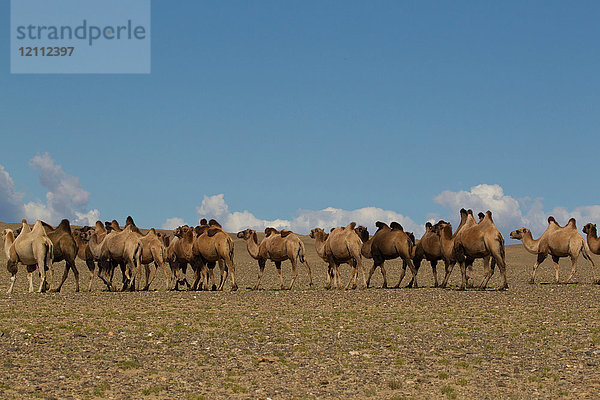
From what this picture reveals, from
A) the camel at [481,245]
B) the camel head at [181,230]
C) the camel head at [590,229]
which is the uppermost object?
the camel head at [181,230]

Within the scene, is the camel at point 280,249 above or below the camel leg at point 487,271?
above

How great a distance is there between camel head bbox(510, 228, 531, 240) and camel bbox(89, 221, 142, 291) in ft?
53.2

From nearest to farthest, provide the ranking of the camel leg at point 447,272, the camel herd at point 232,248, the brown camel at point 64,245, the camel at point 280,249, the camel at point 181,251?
the camel herd at point 232,248
the brown camel at point 64,245
the camel leg at point 447,272
the camel at point 181,251
the camel at point 280,249

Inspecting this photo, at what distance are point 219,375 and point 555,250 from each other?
20205mm

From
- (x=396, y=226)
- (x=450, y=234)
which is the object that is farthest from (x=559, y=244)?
(x=396, y=226)

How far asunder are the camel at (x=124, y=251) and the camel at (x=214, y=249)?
2.00 metres

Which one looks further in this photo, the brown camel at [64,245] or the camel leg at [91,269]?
the camel leg at [91,269]

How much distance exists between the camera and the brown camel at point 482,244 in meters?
22.4

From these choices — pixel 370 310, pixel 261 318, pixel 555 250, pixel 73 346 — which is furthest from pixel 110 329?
pixel 555 250

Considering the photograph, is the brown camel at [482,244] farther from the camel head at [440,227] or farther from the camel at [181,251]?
the camel at [181,251]

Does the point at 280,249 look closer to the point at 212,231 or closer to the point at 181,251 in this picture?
the point at 212,231

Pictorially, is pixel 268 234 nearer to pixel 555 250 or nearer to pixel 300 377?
pixel 555 250

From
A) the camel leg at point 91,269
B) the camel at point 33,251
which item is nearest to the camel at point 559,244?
the camel leg at point 91,269

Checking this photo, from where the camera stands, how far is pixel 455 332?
46.9 ft
